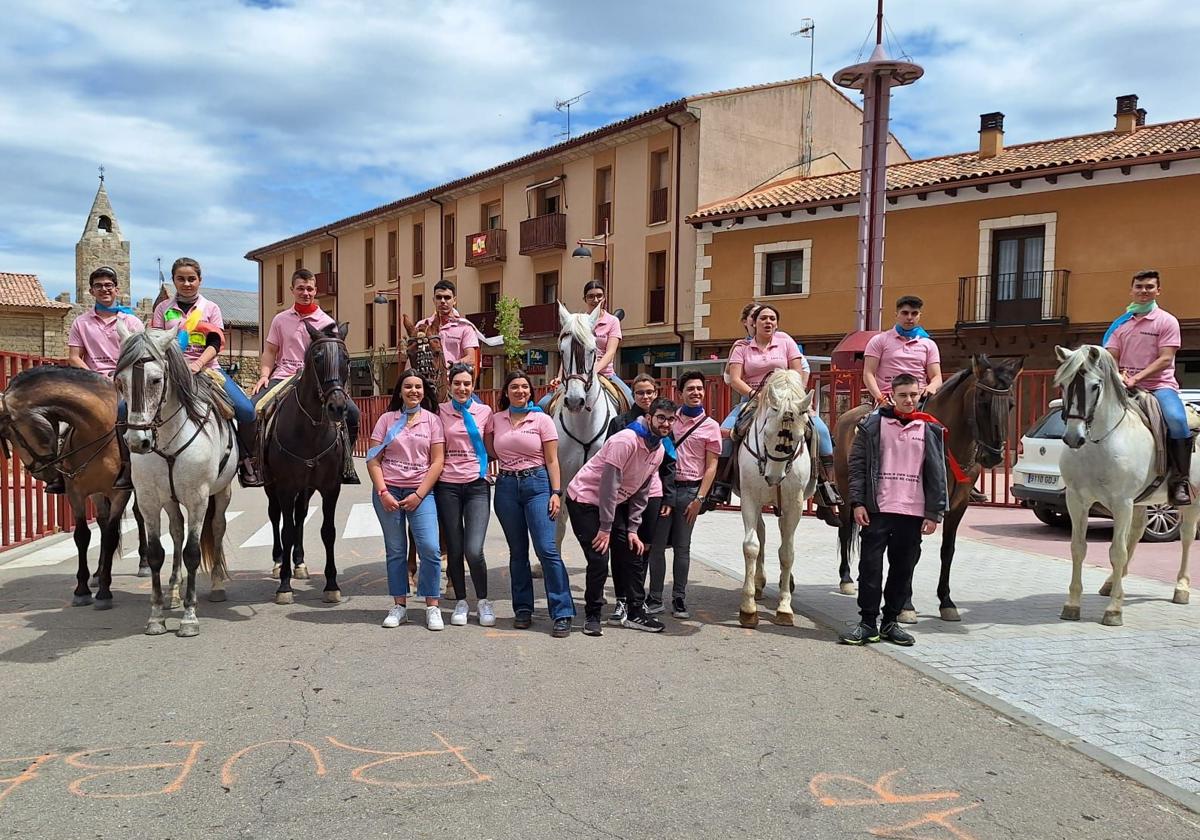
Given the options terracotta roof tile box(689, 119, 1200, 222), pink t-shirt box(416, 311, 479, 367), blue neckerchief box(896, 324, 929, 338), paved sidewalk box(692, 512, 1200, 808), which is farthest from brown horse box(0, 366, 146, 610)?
terracotta roof tile box(689, 119, 1200, 222)

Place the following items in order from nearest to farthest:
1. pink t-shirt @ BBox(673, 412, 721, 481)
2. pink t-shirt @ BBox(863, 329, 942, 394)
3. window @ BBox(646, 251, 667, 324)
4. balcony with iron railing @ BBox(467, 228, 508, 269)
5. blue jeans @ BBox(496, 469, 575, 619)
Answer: blue jeans @ BBox(496, 469, 575, 619)
pink t-shirt @ BBox(673, 412, 721, 481)
pink t-shirt @ BBox(863, 329, 942, 394)
window @ BBox(646, 251, 667, 324)
balcony with iron railing @ BBox(467, 228, 508, 269)

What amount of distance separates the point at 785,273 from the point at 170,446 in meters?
21.7

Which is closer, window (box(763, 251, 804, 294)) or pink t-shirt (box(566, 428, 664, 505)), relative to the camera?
pink t-shirt (box(566, 428, 664, 505))

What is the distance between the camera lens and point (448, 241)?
1487 inches

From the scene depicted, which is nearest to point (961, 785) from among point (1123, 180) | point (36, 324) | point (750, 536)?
point (750, 536)

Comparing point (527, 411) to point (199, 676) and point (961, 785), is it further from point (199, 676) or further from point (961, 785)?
point (961, 785)

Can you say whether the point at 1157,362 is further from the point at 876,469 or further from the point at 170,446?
the point at 170,446

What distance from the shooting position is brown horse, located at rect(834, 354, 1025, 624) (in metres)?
6.62

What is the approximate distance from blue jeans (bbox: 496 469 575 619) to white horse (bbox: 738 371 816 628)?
1.40 metres

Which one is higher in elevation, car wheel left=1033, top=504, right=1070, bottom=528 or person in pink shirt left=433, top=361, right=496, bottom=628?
person in pink shirt left=433, top=361, right=496, bottom=628

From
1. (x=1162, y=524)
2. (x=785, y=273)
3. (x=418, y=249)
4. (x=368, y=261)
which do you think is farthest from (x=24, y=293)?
(x=1162, y=524)

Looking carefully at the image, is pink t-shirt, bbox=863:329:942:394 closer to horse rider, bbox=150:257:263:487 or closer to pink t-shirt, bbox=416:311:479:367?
pink t-shirt, bbox=416:311:479:367

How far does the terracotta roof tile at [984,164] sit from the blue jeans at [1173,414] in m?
14.9

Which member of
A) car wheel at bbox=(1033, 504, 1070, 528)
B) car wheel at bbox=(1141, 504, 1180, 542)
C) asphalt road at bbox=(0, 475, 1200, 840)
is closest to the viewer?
asphalt road at bbox=(0, 475, 1200, 840)
